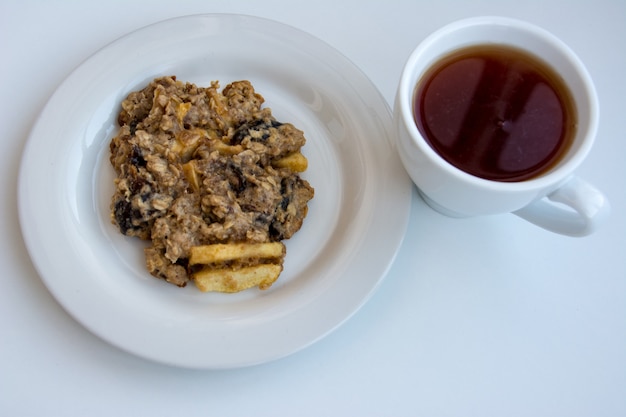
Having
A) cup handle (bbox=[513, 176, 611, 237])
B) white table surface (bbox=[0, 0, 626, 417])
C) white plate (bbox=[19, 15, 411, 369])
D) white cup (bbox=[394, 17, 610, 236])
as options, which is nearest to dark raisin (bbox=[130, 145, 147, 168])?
white plate (bbox=[19, 15, 411, 369])

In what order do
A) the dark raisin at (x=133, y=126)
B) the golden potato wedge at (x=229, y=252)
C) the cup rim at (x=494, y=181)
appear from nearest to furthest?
the cup rim at (x=494, y=181) → the golden potato wedge at (x=229, y=252) → the dark raisin at (x=133, y=126)

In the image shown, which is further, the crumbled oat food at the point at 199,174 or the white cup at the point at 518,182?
the crumbled oat food at the point at 199,174

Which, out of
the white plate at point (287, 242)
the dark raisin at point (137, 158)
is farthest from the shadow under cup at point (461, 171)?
the dark raisin at point (137, 158)

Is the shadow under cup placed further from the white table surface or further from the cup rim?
the white table surface

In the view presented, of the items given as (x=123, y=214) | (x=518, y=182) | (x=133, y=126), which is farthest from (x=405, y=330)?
(x=133, y=126)

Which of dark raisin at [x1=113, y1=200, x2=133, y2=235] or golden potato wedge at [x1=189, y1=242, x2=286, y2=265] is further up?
dark raisin at [x1=113, y1=200, x2=133, y2=235]

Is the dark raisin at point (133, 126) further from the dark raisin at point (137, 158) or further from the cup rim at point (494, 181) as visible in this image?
the cup rim at point (494, 181)
